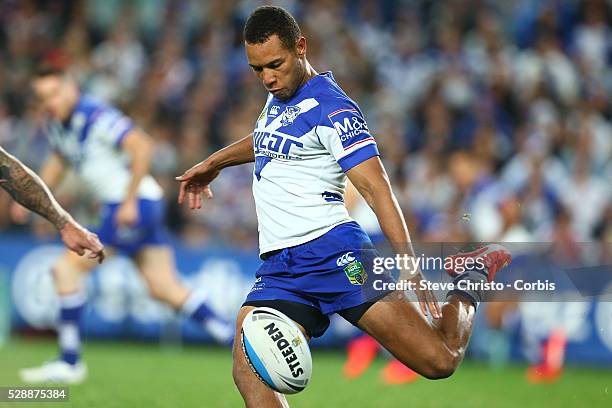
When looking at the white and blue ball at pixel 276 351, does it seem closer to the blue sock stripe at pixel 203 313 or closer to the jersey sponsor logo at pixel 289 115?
the jersey sponsor logo at pixel 289 115

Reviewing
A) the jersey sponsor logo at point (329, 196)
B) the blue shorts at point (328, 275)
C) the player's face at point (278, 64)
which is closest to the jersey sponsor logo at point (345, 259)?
the blue shorts at point (328, 275)

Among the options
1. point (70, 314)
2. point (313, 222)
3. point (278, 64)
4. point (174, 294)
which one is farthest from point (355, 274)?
point (70, 314)

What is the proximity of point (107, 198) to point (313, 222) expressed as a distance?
4.62m

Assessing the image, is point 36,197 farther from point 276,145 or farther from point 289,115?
point 289,115

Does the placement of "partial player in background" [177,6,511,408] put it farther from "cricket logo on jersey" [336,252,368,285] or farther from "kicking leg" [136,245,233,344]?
"kicking leg" [136,245,233,344]

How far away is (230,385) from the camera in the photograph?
9.02 meters

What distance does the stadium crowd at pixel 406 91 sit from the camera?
1348 centimetres

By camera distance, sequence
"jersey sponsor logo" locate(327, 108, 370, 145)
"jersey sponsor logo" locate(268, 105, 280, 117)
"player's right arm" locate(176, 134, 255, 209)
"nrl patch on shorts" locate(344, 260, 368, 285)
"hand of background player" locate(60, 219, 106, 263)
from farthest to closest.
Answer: "player's right arm" locate(176, 134, 255, 209) < "hand of background player" locate(60, 219, 106, 263) < "jersey sponsor logo" locate(268, 105, 280, 117) < "nrl patch on shorts" locate(344, 260, 368, 285) < "jersey sponsor logo" locate(327, 108, 370, 145)

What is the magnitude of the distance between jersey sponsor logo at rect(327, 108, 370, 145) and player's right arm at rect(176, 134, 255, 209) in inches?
36.2

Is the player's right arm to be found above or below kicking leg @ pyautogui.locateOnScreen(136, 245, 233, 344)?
above

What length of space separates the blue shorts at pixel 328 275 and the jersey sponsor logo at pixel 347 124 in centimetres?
55

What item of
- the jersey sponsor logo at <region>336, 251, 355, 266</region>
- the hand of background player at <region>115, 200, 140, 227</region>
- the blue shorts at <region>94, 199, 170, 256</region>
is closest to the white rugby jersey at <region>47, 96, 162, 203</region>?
the blue shorts at <region>94, 199, 170, 256</region>

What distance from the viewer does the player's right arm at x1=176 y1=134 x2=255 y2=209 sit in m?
6.04

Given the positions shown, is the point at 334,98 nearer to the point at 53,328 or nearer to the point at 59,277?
the point at 59,277
